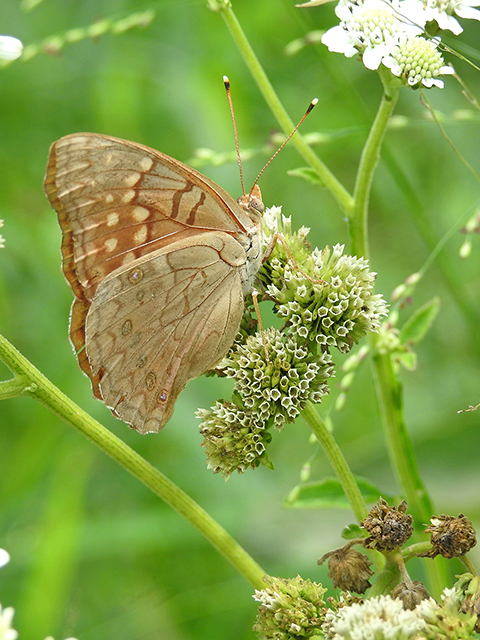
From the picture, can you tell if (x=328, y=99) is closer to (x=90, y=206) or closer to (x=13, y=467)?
(x=90, y=206)

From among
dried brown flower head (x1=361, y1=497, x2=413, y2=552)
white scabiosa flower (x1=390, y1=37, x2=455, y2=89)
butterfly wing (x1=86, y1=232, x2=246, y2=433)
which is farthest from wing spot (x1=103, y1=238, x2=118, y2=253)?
dried brown flower head (x1=361, y1=497, x2=413, y2=552)

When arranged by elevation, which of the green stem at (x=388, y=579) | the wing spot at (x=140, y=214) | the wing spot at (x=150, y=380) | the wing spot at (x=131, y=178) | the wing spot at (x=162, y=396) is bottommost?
the green stem at (x=388, y=579)

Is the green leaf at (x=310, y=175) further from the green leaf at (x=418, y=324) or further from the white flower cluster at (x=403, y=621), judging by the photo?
the white flower cluster at (x=403, y=621)

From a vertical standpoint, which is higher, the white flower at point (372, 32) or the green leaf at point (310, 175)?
the white flower at point (372, 32)

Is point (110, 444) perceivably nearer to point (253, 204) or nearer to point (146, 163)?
point (146, 163)

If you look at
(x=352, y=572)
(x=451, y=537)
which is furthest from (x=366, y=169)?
(x=352, y=572)

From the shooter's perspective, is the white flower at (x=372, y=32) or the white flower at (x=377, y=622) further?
the white flower at (x=372, y=32)

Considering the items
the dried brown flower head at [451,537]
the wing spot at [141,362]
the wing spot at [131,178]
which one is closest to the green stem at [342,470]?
the dried brown flower head at [451,537]
